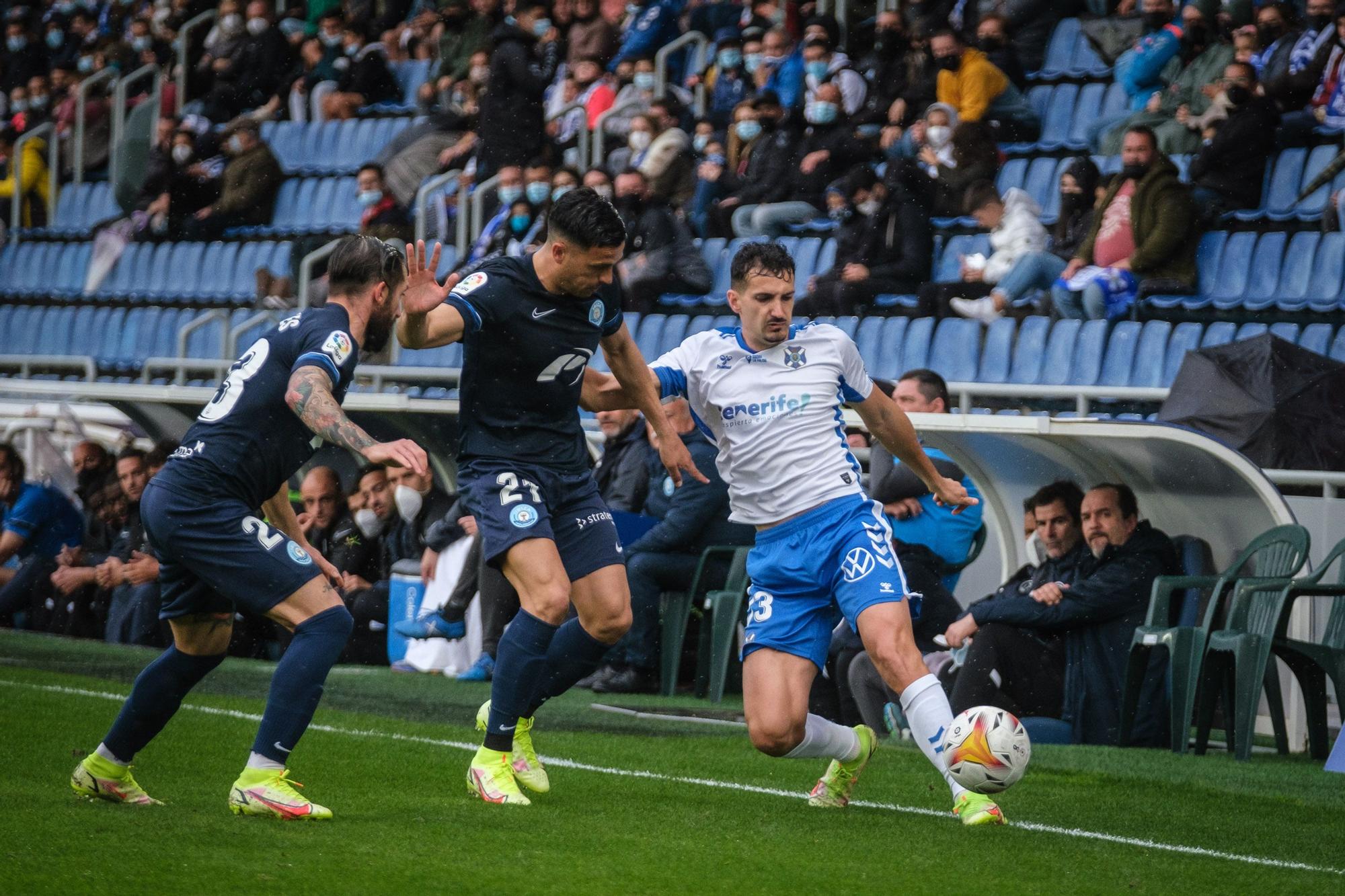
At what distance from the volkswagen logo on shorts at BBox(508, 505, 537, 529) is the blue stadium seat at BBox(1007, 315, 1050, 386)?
7.29 m

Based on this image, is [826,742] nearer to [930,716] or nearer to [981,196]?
[930,716]

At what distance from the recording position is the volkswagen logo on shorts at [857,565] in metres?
6.25

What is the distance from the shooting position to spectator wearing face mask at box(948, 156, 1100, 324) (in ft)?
44.9

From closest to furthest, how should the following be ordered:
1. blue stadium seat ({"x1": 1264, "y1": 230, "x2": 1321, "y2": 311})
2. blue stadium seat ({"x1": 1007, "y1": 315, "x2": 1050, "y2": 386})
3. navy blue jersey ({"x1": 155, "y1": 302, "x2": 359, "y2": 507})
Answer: navy blue jersey ({"x1": 155, "y1": 302, "x2": 359, "y2": 507}) < blue stadium seat ({"x1": 1264, "y1": 230, "x2": 1321, "y2": 311}) < blue stadium seat ({"x1": 1007, "y1": 315, "x2": 1050, "y2": 386})

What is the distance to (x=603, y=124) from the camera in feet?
60.7

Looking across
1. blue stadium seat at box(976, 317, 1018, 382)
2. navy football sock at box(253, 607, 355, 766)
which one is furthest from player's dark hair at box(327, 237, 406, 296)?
blue stadium seat at box(976, 317, 1018, 382)

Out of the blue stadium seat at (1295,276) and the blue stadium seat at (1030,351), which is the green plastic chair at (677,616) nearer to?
the blue stadium seat at (1030,351)

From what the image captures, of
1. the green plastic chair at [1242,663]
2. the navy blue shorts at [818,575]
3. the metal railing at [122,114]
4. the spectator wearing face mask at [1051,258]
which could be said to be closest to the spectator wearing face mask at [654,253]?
the spectator wearing face mask at [1051,258]

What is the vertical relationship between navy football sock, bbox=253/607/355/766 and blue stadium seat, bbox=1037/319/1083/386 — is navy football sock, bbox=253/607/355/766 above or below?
below

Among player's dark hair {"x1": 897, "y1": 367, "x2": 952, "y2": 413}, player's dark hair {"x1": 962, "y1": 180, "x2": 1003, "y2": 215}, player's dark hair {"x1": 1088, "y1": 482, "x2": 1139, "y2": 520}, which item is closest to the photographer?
player's dark hair {"x1": 1088, "y1": 482, "x2": 1139, "y2": 520}

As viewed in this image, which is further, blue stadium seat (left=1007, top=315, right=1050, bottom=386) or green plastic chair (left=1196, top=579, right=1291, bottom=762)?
blue stadium seat (left=1007, top=315, right=1050, bottom=386)

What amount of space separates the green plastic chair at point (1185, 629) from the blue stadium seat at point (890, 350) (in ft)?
16.9

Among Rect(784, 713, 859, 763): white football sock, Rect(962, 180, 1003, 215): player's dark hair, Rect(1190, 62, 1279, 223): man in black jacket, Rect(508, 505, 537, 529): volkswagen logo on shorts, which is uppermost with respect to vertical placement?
Rect(1190, 62, 1279, 223): man in black jacket

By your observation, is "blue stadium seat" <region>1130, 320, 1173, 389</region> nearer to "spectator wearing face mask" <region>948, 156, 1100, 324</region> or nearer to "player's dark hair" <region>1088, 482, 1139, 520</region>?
"spectator wearing face mask" <region>948, 156, 1100, 324</region>
